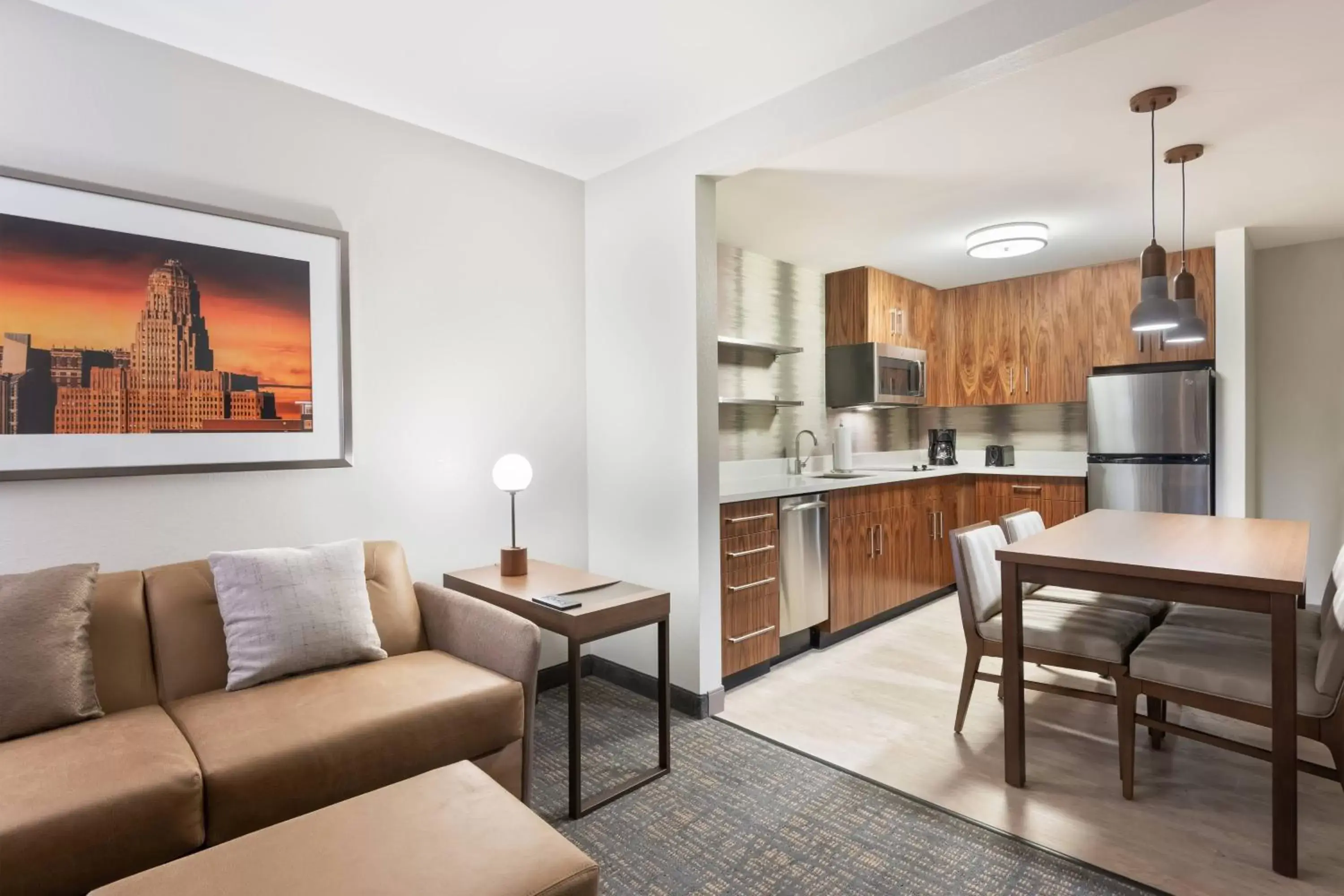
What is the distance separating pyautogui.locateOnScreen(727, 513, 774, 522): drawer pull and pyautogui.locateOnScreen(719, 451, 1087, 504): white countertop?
8 cm

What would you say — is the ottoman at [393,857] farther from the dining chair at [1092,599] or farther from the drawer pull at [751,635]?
the dining chair at [1092,599]

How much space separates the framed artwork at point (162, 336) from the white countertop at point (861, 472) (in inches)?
69.0

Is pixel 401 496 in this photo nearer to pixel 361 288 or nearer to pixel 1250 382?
pixel 361 288

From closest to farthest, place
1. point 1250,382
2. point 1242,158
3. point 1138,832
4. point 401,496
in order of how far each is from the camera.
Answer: point 1138,832 → point 401,496 → point 1242,158 → point 1250,382

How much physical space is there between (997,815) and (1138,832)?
38cm

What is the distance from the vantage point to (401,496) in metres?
2.80

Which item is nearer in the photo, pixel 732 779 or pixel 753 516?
pixel 732 779

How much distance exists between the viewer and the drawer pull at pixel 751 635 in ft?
10.5

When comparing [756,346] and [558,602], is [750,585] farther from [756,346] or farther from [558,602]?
[756,346]

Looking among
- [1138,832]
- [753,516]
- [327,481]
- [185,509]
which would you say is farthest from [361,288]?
[1138,832]

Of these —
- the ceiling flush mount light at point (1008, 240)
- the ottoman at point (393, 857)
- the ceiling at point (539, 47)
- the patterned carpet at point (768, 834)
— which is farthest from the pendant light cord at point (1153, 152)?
the ottoman at point (393, 857)

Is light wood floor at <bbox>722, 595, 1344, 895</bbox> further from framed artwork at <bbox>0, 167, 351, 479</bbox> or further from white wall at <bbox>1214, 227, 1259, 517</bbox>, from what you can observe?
framed artwork at <bbox>0, 167, 351, 479</bbox>

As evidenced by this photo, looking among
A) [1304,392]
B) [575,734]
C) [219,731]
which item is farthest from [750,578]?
[1304,392]

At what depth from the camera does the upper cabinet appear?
487 centimetres
